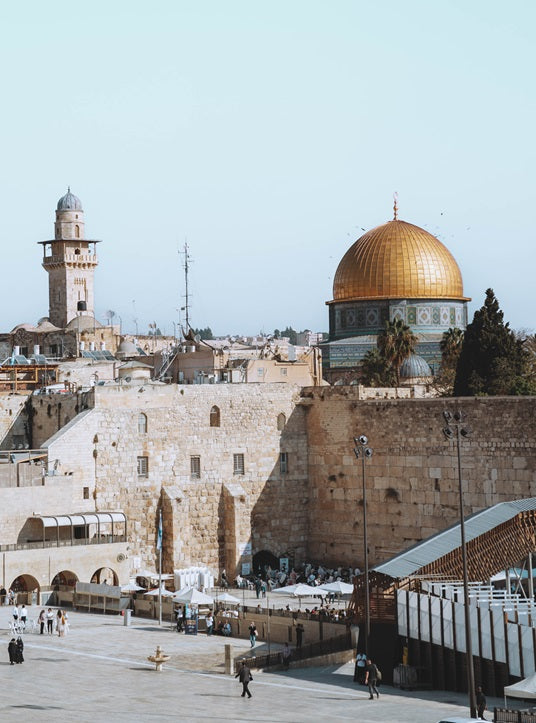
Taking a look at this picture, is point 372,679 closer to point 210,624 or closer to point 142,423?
point 210,624

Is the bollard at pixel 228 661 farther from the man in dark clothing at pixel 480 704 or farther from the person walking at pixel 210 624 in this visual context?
the man in dark clothing at pixel 480 704

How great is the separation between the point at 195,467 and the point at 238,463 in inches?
63.5

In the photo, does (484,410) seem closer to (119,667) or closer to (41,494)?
(41,494)

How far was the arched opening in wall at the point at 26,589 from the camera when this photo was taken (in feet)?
119

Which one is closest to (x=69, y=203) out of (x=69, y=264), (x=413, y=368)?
(x=69, y=264)

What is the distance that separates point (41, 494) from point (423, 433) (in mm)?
11445

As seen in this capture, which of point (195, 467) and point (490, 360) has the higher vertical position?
point (490, 360)

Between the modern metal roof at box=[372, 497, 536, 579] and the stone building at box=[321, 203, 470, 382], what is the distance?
30.2m

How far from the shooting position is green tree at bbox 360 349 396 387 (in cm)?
5425

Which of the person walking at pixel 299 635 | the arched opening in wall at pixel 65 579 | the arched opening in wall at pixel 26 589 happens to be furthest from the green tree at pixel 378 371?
the person walking at pixel 299 635

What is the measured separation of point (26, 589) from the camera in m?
37.9

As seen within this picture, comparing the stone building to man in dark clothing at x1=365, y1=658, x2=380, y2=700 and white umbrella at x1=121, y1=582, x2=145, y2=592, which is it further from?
man in dark clothing at x1=365, y1=658, x2=380, y2=700

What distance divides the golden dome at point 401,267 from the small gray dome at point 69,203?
1683 cm

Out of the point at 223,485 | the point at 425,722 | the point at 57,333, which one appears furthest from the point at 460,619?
the point at 57,333
